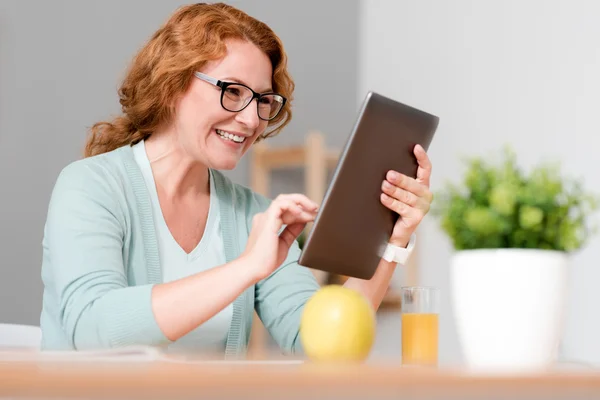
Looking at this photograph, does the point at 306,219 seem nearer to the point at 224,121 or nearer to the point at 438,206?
the point at 438,206

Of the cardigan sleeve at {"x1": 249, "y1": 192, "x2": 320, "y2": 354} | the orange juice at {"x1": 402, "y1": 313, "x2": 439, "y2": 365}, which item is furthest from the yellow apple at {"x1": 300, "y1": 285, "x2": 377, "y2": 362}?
the cardigan sleeve at {"x1": 249, "y1": 192, "x2": 320, "y2": 354}

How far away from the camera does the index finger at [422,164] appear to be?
117 centimetres

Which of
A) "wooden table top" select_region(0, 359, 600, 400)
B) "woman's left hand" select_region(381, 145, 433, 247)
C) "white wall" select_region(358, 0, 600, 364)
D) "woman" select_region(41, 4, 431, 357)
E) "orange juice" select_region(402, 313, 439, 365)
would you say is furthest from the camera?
"white wall" select_region(358, 0, 600, 364)

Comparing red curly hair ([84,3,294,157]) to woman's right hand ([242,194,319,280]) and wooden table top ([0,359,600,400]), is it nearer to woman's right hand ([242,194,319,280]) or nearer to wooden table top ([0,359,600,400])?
woman's right hand ([242,194,319,280])

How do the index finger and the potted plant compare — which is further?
the index finger

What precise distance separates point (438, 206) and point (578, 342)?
2.39m

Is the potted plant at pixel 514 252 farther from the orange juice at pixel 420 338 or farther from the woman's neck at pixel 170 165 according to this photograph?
the woman's neck at pixel 170 165

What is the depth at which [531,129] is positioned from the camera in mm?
3238

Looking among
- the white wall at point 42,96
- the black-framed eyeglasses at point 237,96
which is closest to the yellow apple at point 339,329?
the black-framed eyeglasses at point 237,96

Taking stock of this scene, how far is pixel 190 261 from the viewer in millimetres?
1548

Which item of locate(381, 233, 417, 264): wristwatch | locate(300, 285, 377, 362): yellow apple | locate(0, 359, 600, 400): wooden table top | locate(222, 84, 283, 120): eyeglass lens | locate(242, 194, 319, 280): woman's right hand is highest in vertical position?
locate(222, 84, 283, 120): eyeglass lens

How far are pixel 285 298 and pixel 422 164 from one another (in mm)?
520

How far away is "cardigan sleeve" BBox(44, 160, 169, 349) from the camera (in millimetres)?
1047

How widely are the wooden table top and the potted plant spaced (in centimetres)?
18
